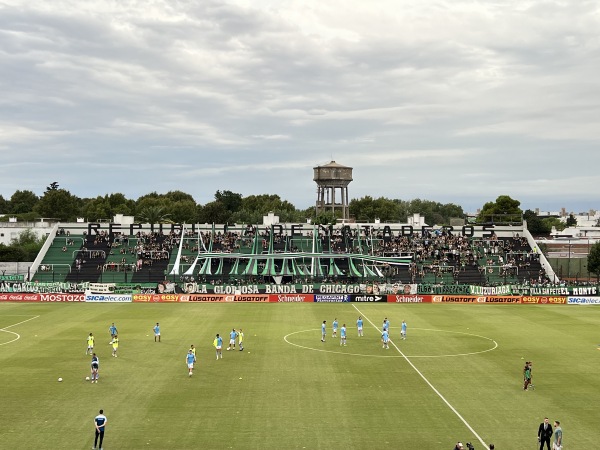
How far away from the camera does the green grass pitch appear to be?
27625 mm

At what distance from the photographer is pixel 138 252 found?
338ft

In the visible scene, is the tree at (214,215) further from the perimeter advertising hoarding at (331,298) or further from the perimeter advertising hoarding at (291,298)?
the perimeter advertising hoarding at (331,298)

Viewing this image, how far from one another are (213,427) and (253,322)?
32.4m

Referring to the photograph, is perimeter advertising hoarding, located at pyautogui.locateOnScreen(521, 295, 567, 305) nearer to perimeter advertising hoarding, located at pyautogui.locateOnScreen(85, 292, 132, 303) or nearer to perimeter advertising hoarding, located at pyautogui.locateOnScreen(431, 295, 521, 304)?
perimeter advertising hoarding, located at pyautogui.locateOnScreen(431, 295, 521, 304)

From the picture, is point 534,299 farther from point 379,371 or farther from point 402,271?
point 379,371

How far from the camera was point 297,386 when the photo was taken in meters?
35.9

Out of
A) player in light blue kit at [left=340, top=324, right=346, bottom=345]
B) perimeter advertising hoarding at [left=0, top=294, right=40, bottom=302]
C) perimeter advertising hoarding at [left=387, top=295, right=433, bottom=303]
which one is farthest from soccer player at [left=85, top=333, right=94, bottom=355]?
perimeter advertising hoarding at [left=387, top=295, right=433, bottom=303]

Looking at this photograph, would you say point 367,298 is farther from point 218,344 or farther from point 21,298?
point 218,344

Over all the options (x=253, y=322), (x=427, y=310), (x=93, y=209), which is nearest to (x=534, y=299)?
(x=427, y=310)

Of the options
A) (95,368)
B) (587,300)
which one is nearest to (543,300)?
(587,300)

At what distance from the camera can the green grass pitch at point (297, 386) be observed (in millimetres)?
27625

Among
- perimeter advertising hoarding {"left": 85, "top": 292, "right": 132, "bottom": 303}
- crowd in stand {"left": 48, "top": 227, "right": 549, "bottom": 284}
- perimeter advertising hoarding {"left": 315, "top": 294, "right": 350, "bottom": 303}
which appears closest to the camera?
perimeter advertising hoarding {"left": 85, "top": 292, "right": 132, "bottom": 303}

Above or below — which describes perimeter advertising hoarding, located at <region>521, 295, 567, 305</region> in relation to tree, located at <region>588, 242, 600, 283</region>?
below

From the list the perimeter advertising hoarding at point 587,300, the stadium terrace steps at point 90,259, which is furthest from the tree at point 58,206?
the perimeter advertising hoarding at point 587,300
